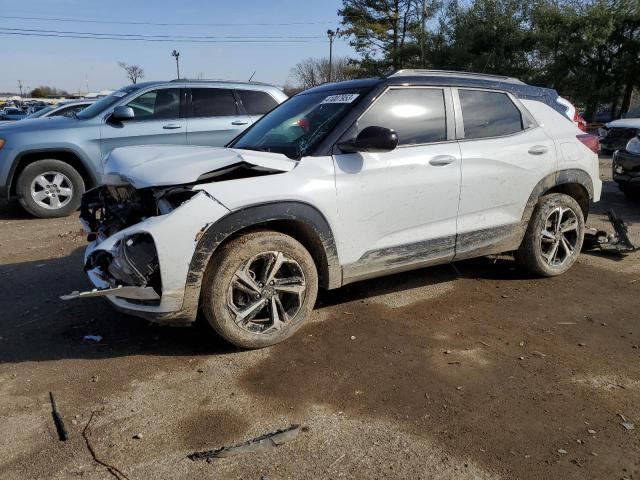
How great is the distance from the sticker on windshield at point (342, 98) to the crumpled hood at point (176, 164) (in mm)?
717

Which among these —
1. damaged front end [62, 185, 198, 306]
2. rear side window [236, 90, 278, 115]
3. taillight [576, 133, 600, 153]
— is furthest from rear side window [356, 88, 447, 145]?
rear side window [236, 90, 278, 115]

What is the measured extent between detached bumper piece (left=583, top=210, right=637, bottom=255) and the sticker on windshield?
345cm

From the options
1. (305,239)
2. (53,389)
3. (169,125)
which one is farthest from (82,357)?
(169,125)

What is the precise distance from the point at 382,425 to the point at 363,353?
815 millimetres

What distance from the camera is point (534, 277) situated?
5059 mm

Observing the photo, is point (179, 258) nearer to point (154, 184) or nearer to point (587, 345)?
point (154, 184)

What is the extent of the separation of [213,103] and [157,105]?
0.85 metres

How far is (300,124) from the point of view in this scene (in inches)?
165

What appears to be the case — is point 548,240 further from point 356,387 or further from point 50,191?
point 50,191

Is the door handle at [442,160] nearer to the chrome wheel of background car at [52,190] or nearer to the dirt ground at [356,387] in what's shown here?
the dirt ground at [356,387]

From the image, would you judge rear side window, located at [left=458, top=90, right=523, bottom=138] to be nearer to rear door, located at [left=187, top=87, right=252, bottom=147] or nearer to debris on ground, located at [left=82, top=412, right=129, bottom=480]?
debris on ground, located at [left=82, top=412, right=129, bottom=480]

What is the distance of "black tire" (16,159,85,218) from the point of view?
7.54 m

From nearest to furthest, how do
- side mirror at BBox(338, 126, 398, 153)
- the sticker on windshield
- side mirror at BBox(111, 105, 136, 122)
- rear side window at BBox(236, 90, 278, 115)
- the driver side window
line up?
side mirror at BBox(338, 126, 398, 153), the sticker on windshield, side mirror at BBox(111, 105, 136, 122), the driver side window, rear side window at BBox(236, 90, 278, 115)

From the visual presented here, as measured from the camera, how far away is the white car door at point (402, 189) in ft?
12.3
